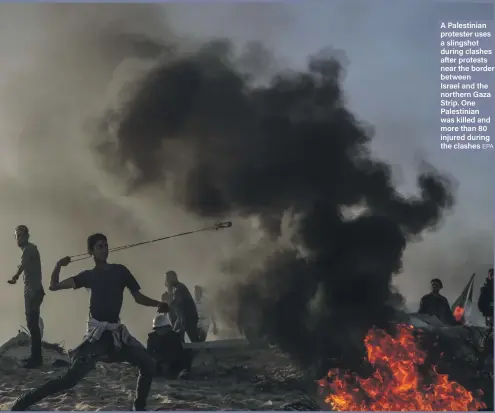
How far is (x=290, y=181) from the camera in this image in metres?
7.77

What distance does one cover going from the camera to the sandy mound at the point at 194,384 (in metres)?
7.61

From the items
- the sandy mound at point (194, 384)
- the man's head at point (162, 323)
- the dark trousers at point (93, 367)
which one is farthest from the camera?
the man's head at point (162, 323)

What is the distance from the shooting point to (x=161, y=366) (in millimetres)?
7695

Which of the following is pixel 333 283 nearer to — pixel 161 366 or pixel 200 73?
pixel 161 366

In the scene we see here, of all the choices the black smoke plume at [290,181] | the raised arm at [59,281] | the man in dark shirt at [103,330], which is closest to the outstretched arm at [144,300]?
the man in dark shirt at [103,330]

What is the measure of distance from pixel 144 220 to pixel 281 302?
157cm

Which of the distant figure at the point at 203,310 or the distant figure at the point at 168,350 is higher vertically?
the distant figure at the point at 203,310

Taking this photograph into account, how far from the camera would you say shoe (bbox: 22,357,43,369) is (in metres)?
7.76

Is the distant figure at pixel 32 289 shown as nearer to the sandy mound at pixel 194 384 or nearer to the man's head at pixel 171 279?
the sandy mound at pixel 194 384

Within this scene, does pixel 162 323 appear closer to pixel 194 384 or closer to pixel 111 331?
pixel 111 331

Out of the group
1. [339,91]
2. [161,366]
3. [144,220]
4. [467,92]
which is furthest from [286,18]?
[161,366]

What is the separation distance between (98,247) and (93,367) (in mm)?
1151

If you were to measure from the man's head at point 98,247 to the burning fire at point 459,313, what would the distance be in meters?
3.46

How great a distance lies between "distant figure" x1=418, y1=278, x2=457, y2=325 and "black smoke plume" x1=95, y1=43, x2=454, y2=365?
0.31m
